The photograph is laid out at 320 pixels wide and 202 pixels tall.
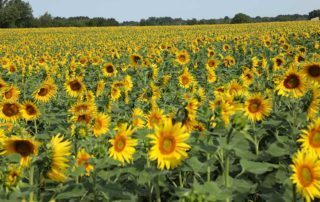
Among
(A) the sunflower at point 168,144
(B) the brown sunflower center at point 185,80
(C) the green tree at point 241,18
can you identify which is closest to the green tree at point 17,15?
(C) the green tree at point 241,18

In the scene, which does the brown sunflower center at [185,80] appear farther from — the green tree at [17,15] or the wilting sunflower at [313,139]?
the green tree at [17,15]

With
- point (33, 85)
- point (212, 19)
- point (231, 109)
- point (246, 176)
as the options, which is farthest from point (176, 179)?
point (212, 19)

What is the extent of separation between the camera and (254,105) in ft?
13.7

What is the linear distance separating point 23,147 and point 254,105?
6.99 ft

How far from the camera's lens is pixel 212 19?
248 feet

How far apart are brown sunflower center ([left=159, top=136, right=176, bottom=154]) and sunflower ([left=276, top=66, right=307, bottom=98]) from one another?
2.27 meters

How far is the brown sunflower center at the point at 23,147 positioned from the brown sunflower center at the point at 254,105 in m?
2.06

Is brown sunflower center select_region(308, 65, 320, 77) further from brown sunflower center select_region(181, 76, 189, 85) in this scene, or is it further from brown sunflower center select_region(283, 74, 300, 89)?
brown sunflower center select_region(181, 76, 189, 85)

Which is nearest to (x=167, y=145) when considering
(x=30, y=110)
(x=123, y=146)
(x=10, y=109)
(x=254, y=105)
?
(x=123, y=146)

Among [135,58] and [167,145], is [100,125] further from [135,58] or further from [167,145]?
[135,58]

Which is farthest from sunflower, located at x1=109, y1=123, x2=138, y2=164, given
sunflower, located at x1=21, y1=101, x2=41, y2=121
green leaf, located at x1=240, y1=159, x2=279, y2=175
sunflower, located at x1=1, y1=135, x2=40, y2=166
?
sunflower, located at x1=21, y1=101, x2=41, y2=121

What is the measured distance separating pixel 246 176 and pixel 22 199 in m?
1.84

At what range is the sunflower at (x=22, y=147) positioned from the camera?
2.87m

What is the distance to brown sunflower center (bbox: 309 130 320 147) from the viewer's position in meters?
2.93
